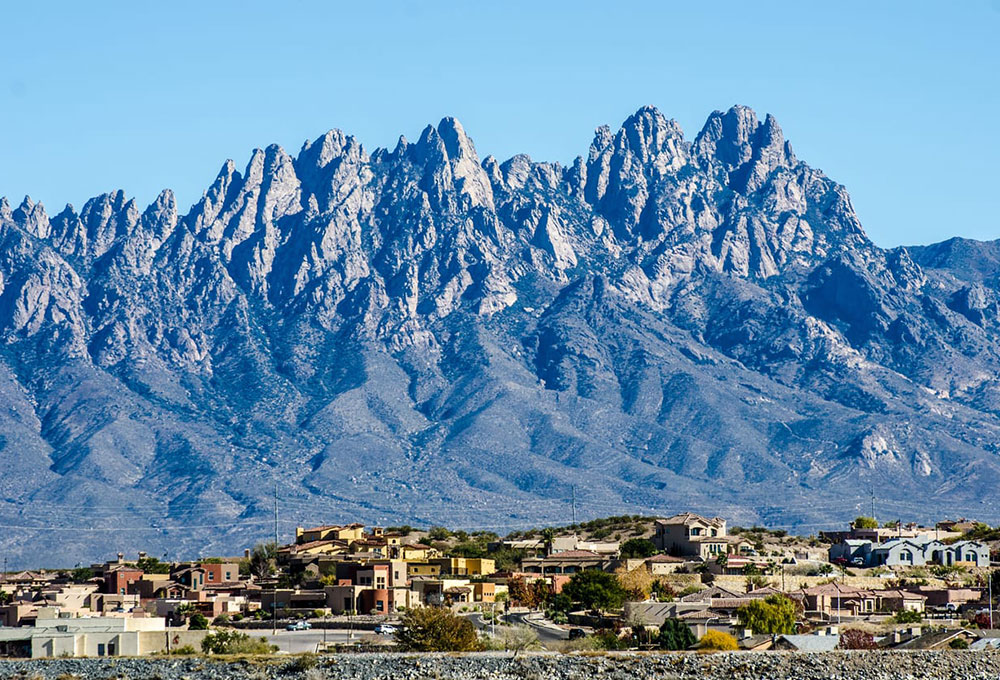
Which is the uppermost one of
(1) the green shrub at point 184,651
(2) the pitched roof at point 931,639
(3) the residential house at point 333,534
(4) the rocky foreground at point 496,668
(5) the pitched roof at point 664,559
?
(3) the residential house at point 333,534

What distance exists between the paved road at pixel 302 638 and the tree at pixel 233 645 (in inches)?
44.9

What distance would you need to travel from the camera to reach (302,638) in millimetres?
85250

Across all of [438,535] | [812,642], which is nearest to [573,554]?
[438,535]

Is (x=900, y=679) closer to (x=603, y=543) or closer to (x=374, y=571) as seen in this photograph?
(x=374, y=571)

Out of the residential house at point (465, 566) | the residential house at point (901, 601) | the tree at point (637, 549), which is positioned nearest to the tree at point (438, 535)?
the tree at point (637, 549)

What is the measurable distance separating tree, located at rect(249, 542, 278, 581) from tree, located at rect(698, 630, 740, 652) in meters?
43.5

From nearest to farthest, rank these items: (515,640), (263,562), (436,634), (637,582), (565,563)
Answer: (436,634), (515,640), (637,582), (565,563), (263,562)

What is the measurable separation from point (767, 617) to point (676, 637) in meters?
9.02

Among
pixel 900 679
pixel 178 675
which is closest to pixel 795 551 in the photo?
pixel 900 679

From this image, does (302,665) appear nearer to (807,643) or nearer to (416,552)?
(807,643)

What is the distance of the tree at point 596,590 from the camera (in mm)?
102500

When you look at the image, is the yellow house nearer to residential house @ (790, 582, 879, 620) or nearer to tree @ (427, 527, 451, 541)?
residential house @ (790, 582, 879, 620)

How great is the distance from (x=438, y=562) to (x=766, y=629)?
36408mm

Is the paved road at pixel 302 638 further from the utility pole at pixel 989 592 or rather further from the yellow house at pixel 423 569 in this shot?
the utility pole at pixel 989 592
